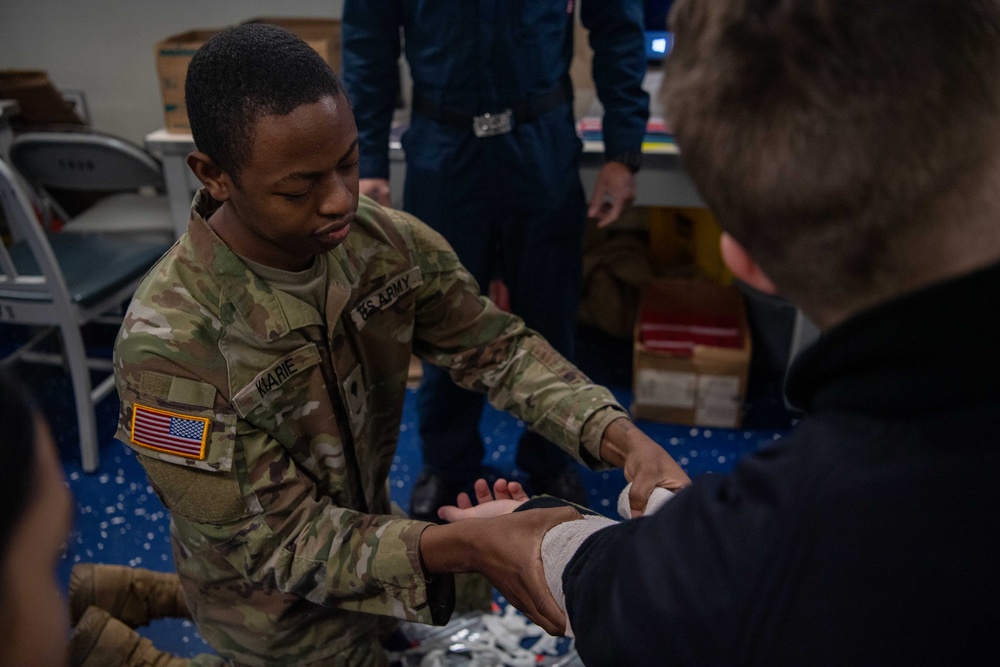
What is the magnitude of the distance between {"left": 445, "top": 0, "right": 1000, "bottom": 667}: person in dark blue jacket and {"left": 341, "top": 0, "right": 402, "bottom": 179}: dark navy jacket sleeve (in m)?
1.50

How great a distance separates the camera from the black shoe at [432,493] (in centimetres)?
215

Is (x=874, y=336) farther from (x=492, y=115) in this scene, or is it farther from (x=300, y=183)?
(x=492, y=115)

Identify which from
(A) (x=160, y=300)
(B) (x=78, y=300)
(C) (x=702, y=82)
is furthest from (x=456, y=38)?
(C) (x=702, y=82)

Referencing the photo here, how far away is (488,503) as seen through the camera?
1.21 meters

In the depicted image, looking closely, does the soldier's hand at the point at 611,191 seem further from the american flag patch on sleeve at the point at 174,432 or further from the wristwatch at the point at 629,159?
the american flag patch on sleeve at the point at 174,432

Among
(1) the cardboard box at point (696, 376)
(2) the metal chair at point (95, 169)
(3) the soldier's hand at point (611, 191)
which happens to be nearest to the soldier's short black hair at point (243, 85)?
(3) the soldier's hand at point (611, 191)

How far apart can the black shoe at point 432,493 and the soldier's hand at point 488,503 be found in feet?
3.01

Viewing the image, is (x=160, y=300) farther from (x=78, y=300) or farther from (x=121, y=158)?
(x=121, y=158)

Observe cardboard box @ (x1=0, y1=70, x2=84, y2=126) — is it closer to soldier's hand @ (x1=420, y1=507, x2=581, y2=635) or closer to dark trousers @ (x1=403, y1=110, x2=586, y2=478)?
dark trousers @ (x1=403, y1=110, x2=586, y2=478)

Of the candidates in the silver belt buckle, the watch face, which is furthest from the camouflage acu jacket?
the watch face

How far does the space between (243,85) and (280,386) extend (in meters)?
0.38

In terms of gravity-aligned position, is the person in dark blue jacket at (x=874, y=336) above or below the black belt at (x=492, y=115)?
above

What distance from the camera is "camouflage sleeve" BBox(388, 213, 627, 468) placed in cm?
128

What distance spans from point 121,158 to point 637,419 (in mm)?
1789
